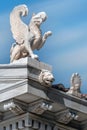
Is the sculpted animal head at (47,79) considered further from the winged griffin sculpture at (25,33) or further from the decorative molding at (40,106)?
the winged griffin sculpture at (25,33)

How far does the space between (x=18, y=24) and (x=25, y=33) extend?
16.3 inches

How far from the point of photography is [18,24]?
55.0 feet

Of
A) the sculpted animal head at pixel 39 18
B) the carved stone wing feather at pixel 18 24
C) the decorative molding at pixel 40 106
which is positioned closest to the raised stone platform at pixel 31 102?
the decorative molding at pixel 40 106

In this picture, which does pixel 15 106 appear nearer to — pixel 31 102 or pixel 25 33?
pixel 31 102

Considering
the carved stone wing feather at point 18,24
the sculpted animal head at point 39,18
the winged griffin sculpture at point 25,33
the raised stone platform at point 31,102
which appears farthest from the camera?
the sculpted animal head at point 39,18

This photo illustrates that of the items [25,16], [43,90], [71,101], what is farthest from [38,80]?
[25,16]

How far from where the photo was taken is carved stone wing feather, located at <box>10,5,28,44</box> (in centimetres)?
1650

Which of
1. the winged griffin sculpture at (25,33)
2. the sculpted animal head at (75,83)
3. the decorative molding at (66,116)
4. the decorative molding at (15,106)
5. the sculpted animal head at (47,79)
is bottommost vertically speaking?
the decorative molding at (66,116)

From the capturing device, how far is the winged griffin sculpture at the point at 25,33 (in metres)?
16.3

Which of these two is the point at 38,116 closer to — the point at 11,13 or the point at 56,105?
the point at 56,105

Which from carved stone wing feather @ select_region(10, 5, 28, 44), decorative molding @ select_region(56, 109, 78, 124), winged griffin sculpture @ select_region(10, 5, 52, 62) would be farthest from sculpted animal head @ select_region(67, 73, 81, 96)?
carved stone wing feather @ select_region(10, 5, 28, 44)

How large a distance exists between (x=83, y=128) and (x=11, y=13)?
3.78 meters

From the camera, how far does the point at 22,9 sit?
16.9m

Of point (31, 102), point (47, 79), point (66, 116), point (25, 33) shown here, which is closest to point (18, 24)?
point (25, 33)
